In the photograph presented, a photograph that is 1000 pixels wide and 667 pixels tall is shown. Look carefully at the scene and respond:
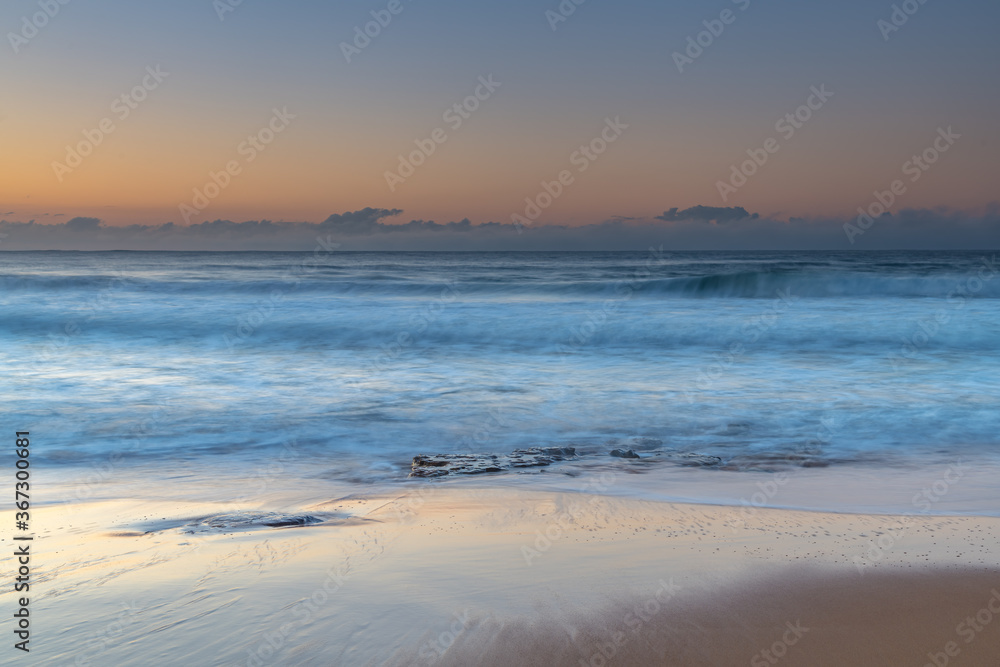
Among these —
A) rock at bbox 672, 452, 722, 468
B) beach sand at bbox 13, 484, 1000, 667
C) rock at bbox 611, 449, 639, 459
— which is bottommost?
beach sand at bbox 13, 484, 1000, 667

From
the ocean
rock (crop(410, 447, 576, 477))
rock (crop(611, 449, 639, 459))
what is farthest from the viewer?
rock (crop(611, 449, 639, 459))

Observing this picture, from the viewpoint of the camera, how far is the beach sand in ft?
8.42

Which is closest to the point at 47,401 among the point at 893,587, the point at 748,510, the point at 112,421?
the point at 112,421

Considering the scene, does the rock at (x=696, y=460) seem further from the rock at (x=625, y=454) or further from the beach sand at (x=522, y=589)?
the beach sand at (x=522, y=589)

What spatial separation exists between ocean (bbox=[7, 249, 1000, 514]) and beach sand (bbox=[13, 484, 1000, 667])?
0.92 metres

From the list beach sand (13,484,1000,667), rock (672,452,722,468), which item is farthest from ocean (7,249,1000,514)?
beach sand (13,484,1000,667)

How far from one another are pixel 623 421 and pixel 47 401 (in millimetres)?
6918

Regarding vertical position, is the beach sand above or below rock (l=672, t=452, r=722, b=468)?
below

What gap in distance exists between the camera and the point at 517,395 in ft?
Answer: 31.3

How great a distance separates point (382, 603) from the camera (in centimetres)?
291

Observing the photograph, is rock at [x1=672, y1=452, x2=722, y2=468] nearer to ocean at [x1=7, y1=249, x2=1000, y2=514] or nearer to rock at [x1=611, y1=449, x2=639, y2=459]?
ocean at [x1=7, y1=249, x2=1000, y2=514]

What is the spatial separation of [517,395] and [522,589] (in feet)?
21.3

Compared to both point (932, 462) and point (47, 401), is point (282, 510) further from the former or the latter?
point (47, 401)

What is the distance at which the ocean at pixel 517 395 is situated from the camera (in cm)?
566
